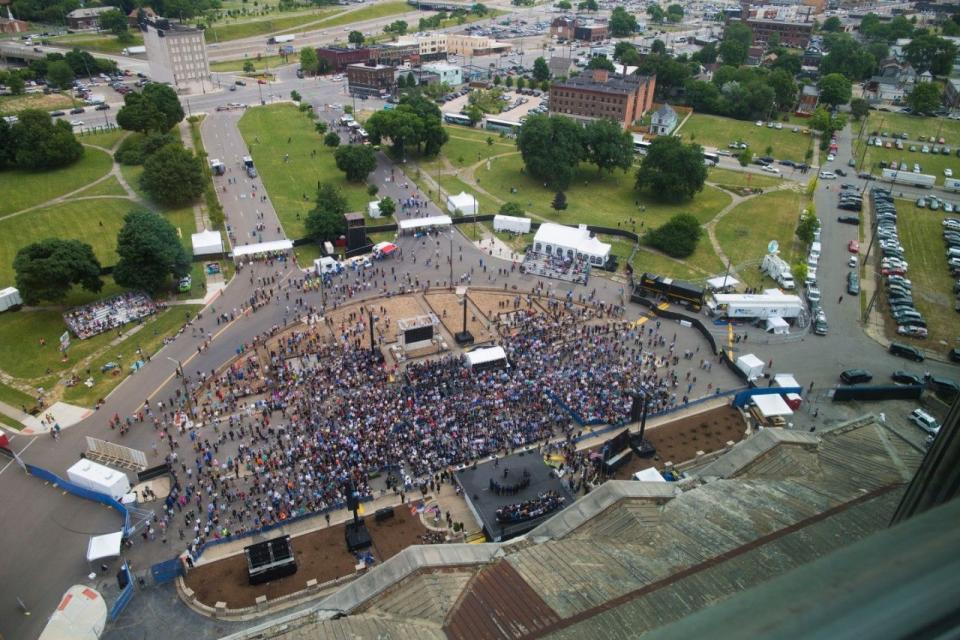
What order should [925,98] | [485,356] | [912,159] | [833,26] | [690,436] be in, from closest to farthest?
[690,436]
[485,356]
[912,159]
[925,98]
[833,26]

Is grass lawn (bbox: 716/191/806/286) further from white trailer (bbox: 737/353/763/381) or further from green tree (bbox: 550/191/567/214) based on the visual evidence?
green tree (bbox: 550/191/567/214)

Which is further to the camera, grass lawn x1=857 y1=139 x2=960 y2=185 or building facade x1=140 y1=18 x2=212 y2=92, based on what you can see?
building facade x1=140 y1=18 x2=212 y2=92

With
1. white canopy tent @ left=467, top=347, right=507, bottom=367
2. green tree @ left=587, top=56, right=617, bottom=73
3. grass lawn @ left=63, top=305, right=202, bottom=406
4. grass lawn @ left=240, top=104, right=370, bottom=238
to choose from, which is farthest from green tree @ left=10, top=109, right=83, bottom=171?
green tree @ left=587, top=56, right=617, bottom=73

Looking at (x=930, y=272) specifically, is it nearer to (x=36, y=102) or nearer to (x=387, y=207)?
(x=387, y=207)

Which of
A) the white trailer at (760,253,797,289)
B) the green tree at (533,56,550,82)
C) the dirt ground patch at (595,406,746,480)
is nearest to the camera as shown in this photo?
the dirt ground patch at (595,406,746,480)

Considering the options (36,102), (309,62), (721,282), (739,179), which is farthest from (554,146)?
(36,102)

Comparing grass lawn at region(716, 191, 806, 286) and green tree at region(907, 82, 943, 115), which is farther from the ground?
green tree at region(907, 82, 943, 115)
